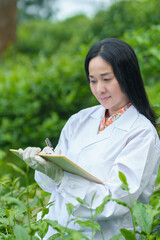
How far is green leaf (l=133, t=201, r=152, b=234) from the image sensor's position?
4.04ft

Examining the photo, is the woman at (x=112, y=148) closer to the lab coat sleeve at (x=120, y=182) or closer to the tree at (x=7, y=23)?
the lab coat sleeve at (x=120, y=182)

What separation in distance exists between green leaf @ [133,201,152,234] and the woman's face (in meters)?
0.53

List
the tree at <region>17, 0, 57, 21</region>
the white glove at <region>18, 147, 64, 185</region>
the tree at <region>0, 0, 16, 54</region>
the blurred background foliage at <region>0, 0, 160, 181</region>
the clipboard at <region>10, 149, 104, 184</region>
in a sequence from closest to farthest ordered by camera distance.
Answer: the clipboard at <region>10, 149, 104, 184</region> → the white glove at <region>18, 147, 64, 185</region> → the blurred background foliage at <region>0, 0, 160, 181</region> → the tree at <region>0, 0, 16, 54</region> → the tree at <region>17, 0, 57, 21</region>

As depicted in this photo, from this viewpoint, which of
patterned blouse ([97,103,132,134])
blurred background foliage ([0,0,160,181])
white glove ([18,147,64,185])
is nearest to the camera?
white glove ([18,147,64,185])

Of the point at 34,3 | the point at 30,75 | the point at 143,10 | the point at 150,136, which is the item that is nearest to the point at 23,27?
the point at 34,3

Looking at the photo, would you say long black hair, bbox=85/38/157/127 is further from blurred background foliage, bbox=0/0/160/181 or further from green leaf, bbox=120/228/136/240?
blurred background foliage, bbox=0/0/160/181

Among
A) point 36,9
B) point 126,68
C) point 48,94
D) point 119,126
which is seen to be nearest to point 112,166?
point 119,126

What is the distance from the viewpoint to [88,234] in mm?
1507

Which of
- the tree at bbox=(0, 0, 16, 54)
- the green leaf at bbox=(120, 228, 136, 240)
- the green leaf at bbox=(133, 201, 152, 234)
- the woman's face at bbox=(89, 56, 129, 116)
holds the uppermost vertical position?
the tree at bbox=(0, 0, 16, 54)

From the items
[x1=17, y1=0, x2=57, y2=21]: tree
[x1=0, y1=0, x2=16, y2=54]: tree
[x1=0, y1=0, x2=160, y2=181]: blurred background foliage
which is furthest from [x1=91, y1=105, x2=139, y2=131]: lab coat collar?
[x1=17, y1=0, x2=57, y2=21]: tree

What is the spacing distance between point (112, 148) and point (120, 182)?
7.4 inches

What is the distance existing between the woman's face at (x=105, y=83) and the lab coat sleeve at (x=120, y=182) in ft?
0.73

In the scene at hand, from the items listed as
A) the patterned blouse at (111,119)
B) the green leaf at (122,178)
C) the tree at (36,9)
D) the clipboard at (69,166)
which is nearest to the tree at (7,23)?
the patterned blouse at (111,119)

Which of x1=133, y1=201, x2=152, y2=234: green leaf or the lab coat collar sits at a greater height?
the lab coat collar
